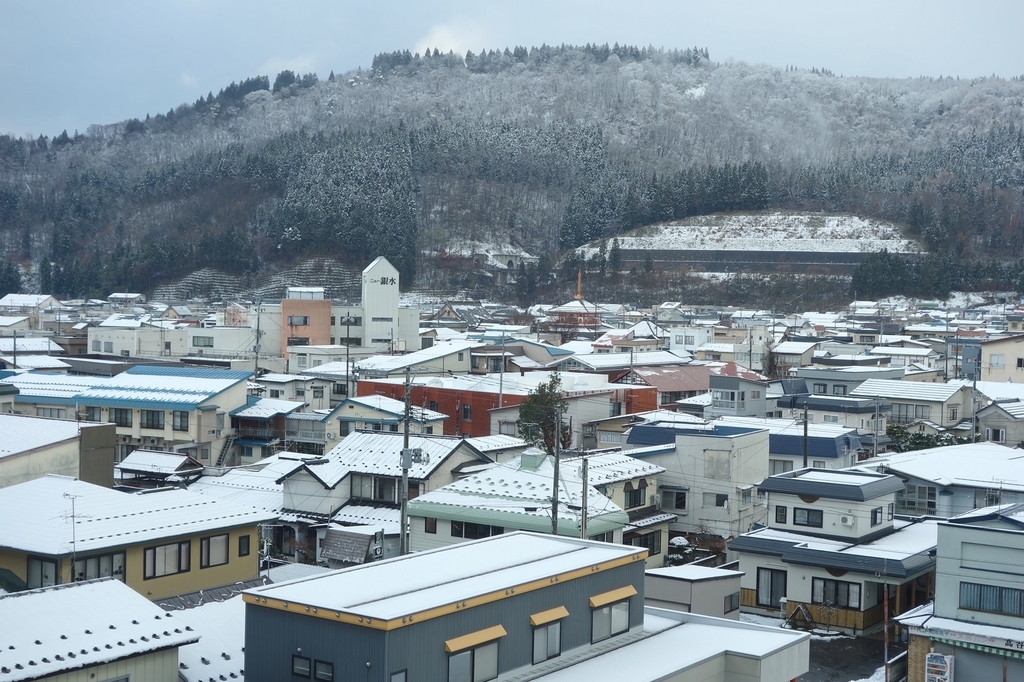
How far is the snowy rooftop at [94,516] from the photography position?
8.73 metres

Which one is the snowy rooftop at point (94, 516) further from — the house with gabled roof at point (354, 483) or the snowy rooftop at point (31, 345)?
the snowy rooftop at point (31, 345)

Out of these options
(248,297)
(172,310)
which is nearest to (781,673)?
(172,310)

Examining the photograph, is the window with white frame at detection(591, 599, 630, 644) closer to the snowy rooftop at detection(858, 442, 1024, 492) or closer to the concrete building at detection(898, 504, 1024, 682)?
the concrete building at detection(898, 504, 1024, 682)

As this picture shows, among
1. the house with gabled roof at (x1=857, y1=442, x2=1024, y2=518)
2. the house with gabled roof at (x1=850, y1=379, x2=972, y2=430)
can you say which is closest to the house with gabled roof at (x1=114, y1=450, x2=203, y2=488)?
the house with gabled roof at (x1=857, y1=442, x2=1024, y2=518)

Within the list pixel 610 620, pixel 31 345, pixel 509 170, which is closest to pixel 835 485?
pixel 610 620

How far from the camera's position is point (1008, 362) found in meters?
26.8

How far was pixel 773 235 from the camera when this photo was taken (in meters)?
66.4

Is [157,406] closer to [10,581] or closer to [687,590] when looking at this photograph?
[10,581]

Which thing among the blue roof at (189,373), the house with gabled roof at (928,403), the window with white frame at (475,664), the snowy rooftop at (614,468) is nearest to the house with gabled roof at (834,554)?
the snowy rooftop at (614,468)

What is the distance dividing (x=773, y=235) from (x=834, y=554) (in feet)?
186

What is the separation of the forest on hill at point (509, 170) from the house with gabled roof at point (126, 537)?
5126 centimetres

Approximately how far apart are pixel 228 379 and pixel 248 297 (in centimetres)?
4393

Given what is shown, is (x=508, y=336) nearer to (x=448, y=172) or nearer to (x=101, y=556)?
(x=101, y=556)

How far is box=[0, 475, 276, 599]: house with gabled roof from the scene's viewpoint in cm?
866
